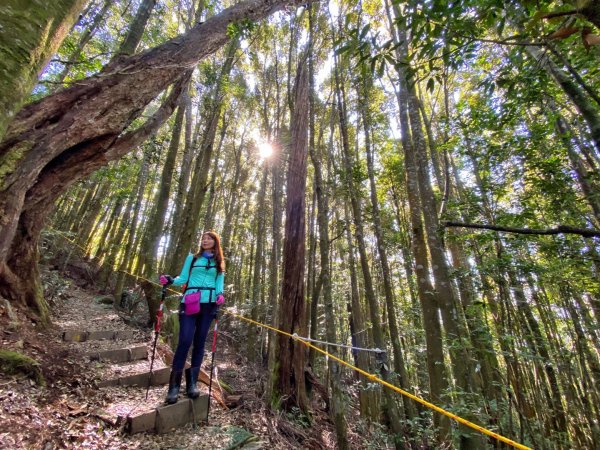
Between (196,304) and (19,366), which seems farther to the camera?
(196,304)

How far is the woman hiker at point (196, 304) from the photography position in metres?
3.17

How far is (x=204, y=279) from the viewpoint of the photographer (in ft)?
11.4

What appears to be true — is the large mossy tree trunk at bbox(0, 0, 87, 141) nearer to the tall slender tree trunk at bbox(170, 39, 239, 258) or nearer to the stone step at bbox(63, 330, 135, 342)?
the stone step at bbox(63, 330, 135, 342)

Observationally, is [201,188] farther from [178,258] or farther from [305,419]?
[305,419]

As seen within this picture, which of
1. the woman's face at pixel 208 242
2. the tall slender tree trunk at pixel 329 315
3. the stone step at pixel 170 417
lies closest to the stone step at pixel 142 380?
the stone step at pixel 170 417

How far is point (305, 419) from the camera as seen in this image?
401 centimetres

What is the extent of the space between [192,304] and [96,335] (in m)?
3.04

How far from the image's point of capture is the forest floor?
237 cm

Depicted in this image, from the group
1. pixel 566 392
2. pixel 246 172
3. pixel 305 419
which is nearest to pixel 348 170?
pixel 305 419

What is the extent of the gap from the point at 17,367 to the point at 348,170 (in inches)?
221

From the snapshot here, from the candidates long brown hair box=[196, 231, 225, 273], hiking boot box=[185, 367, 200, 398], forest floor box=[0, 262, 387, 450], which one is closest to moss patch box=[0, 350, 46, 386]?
forest floor box=[0, 262, 387, 450]

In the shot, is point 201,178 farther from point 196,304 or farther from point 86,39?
point 86,39

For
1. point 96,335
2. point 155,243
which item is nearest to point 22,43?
point 96,335

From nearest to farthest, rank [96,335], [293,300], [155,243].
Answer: [293,300], [96,335], [155,243]
